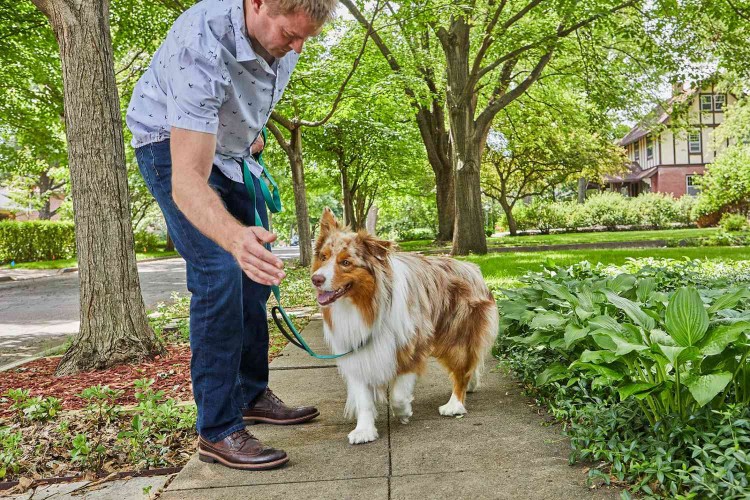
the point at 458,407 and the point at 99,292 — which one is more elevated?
the point at 99,292

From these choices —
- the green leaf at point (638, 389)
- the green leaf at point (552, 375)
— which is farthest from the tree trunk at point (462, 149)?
the green leaf at point (638, 389)

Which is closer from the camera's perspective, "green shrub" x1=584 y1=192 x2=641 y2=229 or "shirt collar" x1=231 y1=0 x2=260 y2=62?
"shirt collar" x1=231 y1=0 x2=260 y2=62

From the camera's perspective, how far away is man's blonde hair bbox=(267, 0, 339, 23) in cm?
249

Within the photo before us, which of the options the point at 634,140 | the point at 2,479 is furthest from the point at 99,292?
the point at 634,140

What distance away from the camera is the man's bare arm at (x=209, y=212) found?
203cm

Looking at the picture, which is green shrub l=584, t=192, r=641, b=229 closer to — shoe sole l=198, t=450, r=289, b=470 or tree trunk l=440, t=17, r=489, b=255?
tree trunk l=440, t=17, r=489, b=255

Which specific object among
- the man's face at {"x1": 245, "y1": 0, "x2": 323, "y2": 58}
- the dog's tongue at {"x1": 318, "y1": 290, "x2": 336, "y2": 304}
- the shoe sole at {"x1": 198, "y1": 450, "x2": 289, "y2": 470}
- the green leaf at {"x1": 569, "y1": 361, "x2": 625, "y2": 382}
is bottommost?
the shoe sole at {"x1": 198, "y1": 450, "x2": 289, "y2": 470}

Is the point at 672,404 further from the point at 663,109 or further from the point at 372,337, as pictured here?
the point at 663,109

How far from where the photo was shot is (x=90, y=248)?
5.30 meters

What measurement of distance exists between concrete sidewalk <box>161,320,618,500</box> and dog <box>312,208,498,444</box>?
0.17m

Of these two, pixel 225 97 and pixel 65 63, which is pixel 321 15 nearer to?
pixel 225 97

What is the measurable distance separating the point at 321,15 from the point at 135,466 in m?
2.35

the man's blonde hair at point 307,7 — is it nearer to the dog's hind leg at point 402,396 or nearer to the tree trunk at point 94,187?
the dog's hind leg at point 402,396

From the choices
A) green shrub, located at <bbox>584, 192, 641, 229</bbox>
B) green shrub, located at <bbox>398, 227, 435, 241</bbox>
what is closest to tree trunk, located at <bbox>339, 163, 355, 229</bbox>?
green shrub, located at <bbox>398, 227, 435, 241</bbox>
